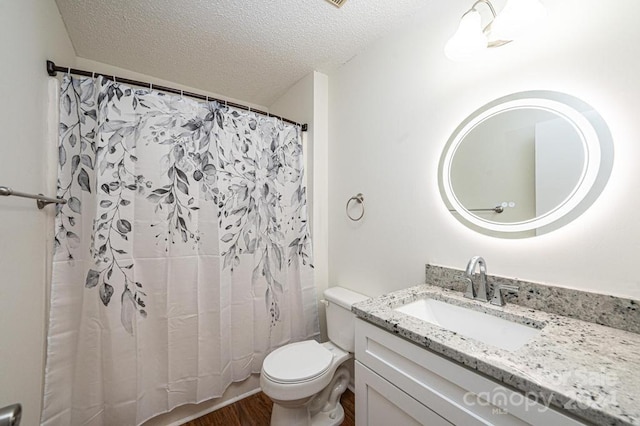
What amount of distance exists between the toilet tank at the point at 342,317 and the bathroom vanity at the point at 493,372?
48 centimetres

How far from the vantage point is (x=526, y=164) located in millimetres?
1010

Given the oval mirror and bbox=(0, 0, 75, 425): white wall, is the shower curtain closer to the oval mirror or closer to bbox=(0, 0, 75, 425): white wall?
bbox=(0, 0, 75, 425): white wall

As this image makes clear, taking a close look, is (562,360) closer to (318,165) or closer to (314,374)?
(314,374)

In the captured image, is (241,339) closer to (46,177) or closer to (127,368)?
(127,368)

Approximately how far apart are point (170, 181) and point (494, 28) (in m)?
1.71

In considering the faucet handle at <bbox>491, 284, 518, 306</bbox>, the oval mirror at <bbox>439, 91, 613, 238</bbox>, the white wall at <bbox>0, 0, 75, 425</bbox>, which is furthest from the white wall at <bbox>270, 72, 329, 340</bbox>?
the white wall at <bbox>0, 0, 75, 425</bbox>

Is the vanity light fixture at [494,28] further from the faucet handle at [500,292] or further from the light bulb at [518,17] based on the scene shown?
the faucet handle at [500,292]

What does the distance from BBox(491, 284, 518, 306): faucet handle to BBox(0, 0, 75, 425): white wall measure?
5.84ft

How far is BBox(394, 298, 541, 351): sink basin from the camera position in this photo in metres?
0.88

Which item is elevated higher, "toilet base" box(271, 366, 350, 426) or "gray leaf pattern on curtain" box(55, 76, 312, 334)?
"gray leaf pattern on curtain" box(55, 76, 312, 334)

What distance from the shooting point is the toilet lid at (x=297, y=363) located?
1.22m

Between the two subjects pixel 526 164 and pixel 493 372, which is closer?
pixel 493 372

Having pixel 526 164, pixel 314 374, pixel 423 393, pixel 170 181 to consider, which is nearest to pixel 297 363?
pixel 314 374

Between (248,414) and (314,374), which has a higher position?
(314,374)
